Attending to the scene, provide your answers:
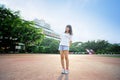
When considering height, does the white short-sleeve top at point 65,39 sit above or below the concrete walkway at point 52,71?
above

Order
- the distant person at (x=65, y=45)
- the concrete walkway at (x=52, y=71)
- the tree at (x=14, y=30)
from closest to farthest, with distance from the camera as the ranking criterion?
the concrete walkway at (x=52, y=71)
the distant person at (x=65, y=45)
the tree at (x=14, y=30)

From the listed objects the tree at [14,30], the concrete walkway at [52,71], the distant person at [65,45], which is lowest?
the concrete walkway at [52,71]

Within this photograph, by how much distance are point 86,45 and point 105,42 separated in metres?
6.78

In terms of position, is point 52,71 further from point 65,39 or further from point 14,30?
point 14,30

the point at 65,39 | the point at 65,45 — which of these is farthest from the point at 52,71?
the point at 65,39

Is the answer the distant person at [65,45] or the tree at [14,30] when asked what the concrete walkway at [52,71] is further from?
the tree at [14,30]

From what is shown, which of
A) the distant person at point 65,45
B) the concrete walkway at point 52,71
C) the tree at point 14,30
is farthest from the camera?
the tree at point 14,30

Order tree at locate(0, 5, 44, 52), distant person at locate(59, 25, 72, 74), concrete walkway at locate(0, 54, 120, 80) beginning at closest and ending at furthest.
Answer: concrete walkway at locate(0, 54, 120, 80) → distant person at locate(59, 25, 72, 74) → tree at locate(0, 5, 44, 52)

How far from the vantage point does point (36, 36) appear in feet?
123

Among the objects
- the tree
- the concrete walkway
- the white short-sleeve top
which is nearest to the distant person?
the white short-sleeve top

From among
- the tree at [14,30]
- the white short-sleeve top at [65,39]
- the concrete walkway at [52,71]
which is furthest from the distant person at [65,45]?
the tree at [14,30]

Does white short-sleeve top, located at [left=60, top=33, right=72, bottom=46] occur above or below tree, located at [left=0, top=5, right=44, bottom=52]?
below

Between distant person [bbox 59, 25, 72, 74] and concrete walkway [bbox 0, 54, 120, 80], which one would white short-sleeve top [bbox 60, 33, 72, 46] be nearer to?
distant person [bbox 59, 25, 72, 74]

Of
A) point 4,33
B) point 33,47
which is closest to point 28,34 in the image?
point 4,33
